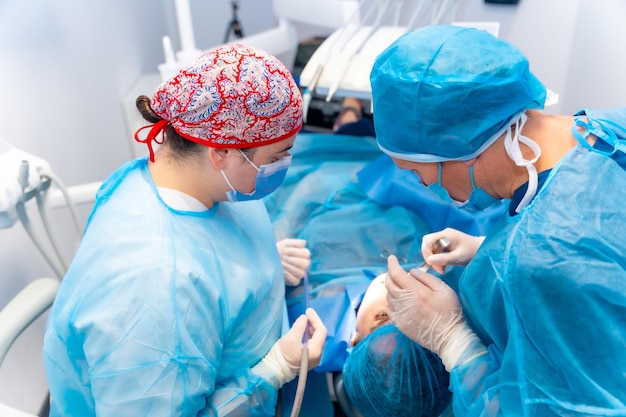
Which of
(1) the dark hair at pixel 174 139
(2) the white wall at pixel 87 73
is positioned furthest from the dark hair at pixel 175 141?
(2) the white wall at pixel 87 73

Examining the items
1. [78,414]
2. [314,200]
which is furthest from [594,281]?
[314,200]

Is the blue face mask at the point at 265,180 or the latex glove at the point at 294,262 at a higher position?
the blue face mask at the point at 265,180

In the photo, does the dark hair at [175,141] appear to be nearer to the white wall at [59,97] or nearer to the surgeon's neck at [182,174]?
the surgeon's neck at [182,174]

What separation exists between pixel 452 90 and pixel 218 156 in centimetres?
48

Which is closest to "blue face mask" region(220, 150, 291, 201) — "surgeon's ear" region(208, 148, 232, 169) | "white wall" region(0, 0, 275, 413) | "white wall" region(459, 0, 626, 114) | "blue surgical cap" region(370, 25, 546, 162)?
"surgeon's ear" region(208, 148, 232, 169)

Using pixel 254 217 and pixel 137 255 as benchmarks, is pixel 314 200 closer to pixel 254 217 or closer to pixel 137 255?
pixel 254 217

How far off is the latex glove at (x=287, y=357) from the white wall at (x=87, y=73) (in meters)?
0.82

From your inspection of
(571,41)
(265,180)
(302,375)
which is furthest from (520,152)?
(571,41)

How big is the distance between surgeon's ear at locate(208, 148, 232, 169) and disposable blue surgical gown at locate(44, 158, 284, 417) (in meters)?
0.12

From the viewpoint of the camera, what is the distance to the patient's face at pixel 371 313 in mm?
1452

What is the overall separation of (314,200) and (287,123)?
2.84ft

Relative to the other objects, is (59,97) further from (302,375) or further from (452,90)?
(452,90)

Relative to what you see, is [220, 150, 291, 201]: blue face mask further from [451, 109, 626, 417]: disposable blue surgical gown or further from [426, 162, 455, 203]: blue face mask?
[451, 109, 626, 417]: disposable blue surgical gown

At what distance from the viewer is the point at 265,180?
1175 mm
